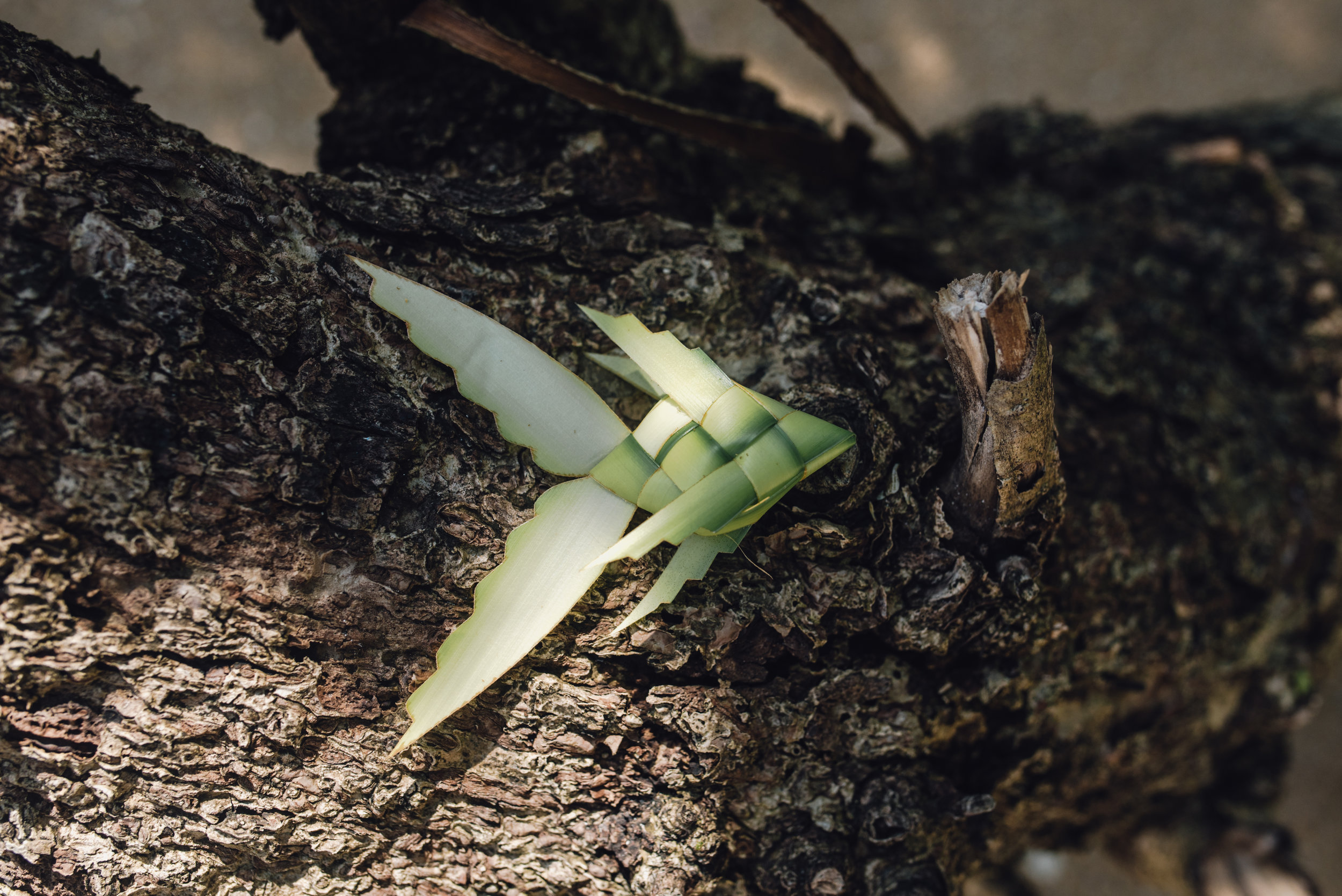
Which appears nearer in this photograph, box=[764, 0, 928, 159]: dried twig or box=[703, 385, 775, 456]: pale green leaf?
box=[703, 385, 775, 456]: pale green leaf

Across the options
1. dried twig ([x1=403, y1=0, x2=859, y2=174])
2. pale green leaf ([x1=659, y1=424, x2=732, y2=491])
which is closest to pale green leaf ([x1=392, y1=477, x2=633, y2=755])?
pale green leaf ([x1=659, y1=424, x2=732, y2=491])

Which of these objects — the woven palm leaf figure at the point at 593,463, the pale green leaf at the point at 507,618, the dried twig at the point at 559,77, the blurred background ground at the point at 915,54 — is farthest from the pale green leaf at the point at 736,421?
the blurred background ground at the point at 915,54

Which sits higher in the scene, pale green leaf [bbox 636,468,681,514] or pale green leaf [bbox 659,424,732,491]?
pale green leaf [bbox 659,424,732,491]

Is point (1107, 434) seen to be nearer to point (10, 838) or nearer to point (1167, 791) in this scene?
point (1167, 791)

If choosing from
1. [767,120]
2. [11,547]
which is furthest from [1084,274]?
[11,547]

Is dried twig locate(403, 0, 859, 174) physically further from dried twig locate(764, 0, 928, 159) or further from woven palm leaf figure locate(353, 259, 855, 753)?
woven palm leaf figure locate(353, 259, 855, 753)

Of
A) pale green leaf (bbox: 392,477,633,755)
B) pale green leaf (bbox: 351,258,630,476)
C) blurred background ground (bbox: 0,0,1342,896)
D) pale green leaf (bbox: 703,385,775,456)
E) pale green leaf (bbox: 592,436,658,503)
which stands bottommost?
pale green leaf (bbox: 392,477,633,755)

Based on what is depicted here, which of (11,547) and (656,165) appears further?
(656,165)

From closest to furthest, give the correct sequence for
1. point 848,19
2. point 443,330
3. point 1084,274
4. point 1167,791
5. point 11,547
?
1. point 11,547
2. point 443,330
3. point 1084,274
4. point 1167,791
5. point 848,19

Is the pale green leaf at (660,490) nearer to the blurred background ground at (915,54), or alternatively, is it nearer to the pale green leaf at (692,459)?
the pale green leaf at (692,459)
